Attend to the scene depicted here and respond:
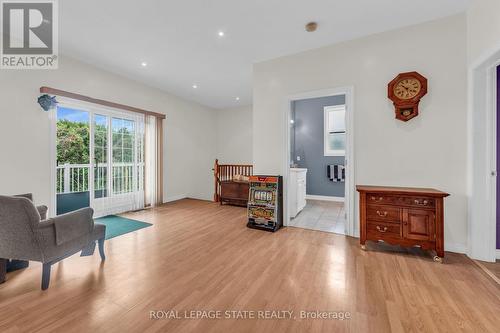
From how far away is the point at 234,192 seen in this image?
543 centimetres

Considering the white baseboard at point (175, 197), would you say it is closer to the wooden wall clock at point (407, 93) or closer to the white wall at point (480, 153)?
the wooden wall clock at point (407, 93)

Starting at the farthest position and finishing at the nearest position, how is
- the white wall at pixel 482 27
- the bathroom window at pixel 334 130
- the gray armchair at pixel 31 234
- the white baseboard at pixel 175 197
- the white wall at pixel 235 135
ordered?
the white wall at pixel 235 135 < the bathroom window at pixel 334 130 < the white baseboard at pixel 175 197 < the white wall at pixel 482 27 < the gray armchair at pixel 31 234

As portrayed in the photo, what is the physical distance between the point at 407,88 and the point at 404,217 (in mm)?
1687

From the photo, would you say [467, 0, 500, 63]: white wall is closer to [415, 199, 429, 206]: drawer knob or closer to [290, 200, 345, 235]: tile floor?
[415, 199, 429, 206]: drawer knob

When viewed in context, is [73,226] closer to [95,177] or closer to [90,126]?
[95,177]

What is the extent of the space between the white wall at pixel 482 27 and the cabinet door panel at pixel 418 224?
1.78m

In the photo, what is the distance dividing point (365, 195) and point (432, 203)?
68 centimetres

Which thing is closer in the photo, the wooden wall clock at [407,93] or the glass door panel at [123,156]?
the wooden wall clock at [407,93]

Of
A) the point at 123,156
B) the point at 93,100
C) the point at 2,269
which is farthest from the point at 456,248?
the point at 93,100

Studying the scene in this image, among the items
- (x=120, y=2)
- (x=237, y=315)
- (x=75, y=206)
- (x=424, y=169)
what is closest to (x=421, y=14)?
(x=424, y=169)

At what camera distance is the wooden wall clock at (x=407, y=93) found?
9.05 ft

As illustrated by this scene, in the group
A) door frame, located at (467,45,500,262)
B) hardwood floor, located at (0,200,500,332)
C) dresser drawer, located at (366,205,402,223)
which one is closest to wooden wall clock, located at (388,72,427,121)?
door frame, located at (467,45,500,262)

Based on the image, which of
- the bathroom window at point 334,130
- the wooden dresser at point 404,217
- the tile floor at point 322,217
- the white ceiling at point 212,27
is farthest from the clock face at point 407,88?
the bathroom window at point 334,130

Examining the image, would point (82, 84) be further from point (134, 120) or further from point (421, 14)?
point (421, 14)
